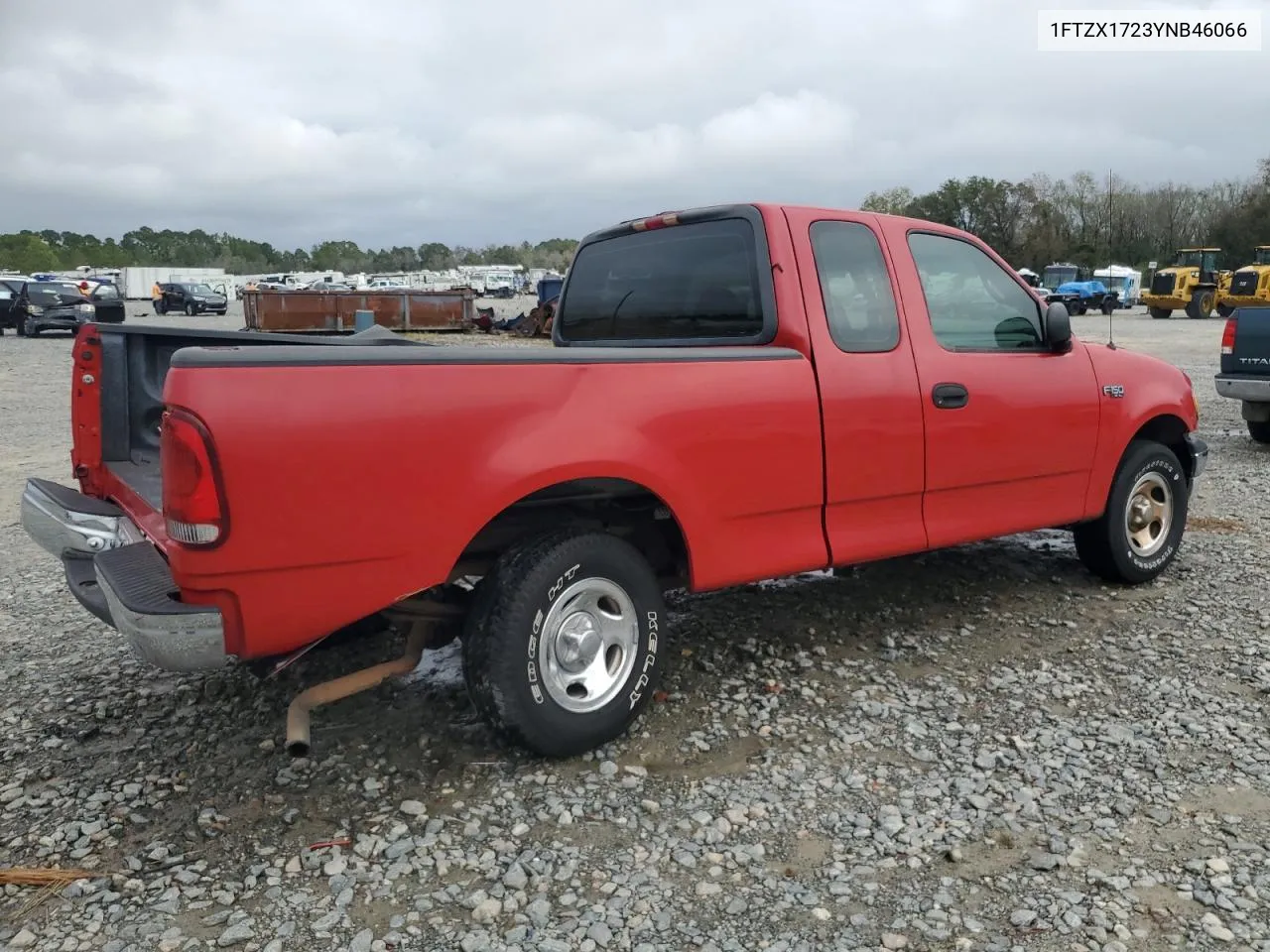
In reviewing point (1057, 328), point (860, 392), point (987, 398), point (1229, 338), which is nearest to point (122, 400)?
point (860, 392)

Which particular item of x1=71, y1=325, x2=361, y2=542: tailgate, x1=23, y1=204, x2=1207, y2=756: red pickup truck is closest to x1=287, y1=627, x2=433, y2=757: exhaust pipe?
→ x1=23, y1=204, x2=1207, y2=756: red pickup truck

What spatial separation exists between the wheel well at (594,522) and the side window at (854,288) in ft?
3.48

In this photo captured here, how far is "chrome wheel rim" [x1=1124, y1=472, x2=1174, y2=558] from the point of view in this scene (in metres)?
5.48

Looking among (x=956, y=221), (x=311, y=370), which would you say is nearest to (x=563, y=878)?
(x=311, y=370)

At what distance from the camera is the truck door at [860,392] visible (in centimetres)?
405

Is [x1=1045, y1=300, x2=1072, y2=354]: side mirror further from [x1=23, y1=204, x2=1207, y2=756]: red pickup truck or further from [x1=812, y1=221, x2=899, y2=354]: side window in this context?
[x1=812, y1=221, x2=899, y2=354]: side window

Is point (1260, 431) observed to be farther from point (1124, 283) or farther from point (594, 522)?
point (1124, 283)

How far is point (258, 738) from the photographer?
A: 3.74 metres

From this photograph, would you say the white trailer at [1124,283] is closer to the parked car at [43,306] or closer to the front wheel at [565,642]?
the parked car at [43,306]

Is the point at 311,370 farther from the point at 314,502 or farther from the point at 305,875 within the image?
the point at 305,875

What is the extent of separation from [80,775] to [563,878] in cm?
183

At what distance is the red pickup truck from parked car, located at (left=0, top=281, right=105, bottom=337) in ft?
87.9

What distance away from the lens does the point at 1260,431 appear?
10.4m

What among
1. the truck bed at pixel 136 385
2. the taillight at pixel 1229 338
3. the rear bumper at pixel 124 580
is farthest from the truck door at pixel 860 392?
the taillight at pixel 1229 338
